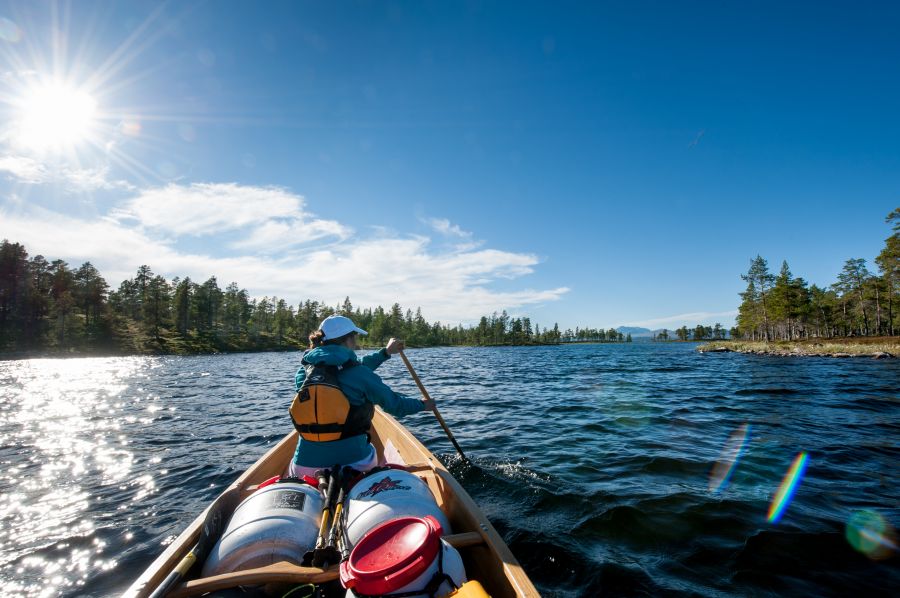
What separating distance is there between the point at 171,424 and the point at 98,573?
30.6 ft

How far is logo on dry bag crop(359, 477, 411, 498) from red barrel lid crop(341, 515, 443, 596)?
2.77 feet

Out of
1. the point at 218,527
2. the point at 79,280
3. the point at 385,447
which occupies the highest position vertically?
the point at 79,280

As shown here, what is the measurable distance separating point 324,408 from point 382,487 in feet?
4.25

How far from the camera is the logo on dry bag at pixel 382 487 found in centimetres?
332

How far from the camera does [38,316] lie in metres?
64.9

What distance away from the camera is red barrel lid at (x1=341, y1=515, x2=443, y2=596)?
2125 millimetres

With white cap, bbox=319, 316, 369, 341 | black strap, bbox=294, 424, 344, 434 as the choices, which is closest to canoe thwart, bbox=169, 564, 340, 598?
black strap, bbox=294, 424, 344, 434

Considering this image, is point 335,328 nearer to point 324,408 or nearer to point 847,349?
point 324,408

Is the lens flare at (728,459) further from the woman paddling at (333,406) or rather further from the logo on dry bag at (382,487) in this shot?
the woman paddling at (333,406)

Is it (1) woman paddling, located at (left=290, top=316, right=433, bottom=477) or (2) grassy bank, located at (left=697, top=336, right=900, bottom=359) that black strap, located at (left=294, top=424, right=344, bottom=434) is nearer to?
(1) woman paddling, located at (left=290, top=316, right=433, bottom=477)

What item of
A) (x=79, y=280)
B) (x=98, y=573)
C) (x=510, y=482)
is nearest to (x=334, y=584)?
(x=98, y=573)

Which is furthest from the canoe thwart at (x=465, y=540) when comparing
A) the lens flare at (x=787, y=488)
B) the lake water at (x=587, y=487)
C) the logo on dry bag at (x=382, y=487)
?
the lens flare at (x=787, y=488)

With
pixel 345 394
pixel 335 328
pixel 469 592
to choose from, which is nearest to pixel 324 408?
pixel 345 394

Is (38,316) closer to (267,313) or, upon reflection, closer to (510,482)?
(267,313)
